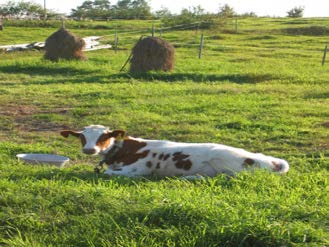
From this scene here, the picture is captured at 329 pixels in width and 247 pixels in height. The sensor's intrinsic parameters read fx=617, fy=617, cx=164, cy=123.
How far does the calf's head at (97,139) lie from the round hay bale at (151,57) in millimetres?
11996

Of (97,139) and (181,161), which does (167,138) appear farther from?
(181,161)

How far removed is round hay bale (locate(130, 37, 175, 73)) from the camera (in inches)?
748

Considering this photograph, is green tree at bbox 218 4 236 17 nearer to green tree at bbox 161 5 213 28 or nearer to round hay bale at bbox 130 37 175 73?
green tree at bbox 161 5 213 28

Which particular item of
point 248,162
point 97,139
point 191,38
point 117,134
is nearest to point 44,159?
point 97,139

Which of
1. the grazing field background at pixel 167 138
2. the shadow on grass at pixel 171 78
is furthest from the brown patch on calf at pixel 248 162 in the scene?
the shadow on grass at pixel 171 78

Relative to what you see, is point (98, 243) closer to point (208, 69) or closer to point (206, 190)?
point (206, 190)

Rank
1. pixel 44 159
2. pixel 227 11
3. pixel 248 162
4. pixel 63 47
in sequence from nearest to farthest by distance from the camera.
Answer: pixel 248 162
pixel 44 159
pixel 63 47
pixel 227 11

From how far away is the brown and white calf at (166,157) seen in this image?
21.0 feet

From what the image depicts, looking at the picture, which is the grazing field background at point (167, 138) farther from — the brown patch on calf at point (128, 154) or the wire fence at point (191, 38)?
the wire fence at point (191, 38)

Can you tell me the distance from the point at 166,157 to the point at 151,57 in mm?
12526

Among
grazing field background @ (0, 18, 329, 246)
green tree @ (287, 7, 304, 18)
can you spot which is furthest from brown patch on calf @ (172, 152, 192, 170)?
green tree @ (287, 7, 304, 18)

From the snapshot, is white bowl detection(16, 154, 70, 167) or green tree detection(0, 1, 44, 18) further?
green tree detection(0, 1, 44, 18)

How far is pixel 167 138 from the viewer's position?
9328 mm

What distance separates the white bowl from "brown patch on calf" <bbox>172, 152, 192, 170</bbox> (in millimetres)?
1392
